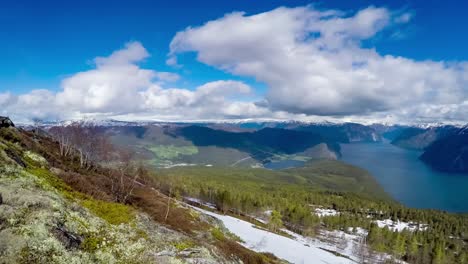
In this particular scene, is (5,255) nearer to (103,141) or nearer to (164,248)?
(164,248)

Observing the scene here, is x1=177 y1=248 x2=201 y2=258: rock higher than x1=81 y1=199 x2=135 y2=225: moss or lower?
lower

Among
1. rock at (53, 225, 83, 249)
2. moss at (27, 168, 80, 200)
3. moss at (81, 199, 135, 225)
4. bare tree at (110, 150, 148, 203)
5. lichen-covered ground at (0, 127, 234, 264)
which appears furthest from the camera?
bare tree at (110, 150, 148, 203)

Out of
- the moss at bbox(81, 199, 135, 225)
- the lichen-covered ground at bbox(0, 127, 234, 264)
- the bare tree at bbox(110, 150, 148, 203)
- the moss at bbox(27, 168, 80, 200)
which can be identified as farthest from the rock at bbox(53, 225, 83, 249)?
the bare tree at bbox(110, 150, 148, 203)

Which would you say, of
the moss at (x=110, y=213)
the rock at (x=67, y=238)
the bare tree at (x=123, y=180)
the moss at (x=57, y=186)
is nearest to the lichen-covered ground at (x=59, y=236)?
the rock at (x=67, y=238)

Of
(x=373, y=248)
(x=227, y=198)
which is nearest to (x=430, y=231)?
(x=373, y=248)

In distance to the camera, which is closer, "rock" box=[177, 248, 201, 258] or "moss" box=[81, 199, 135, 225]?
"rock" box=[177, 248, 201, 258]

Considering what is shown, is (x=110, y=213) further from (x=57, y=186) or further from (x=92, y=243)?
(x=92, y=243)

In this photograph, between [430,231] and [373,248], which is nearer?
[373,248]

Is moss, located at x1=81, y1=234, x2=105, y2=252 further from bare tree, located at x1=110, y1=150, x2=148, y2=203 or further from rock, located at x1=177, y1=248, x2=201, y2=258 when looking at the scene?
bare tree, located at x1=110, y1=150, x2=148, y2=203

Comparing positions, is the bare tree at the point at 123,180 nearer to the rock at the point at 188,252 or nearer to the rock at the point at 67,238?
the rock at the point at 188,252

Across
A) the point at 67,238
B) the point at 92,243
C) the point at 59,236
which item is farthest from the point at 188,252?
A: the point at 59,236

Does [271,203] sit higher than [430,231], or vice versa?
[271,203]
